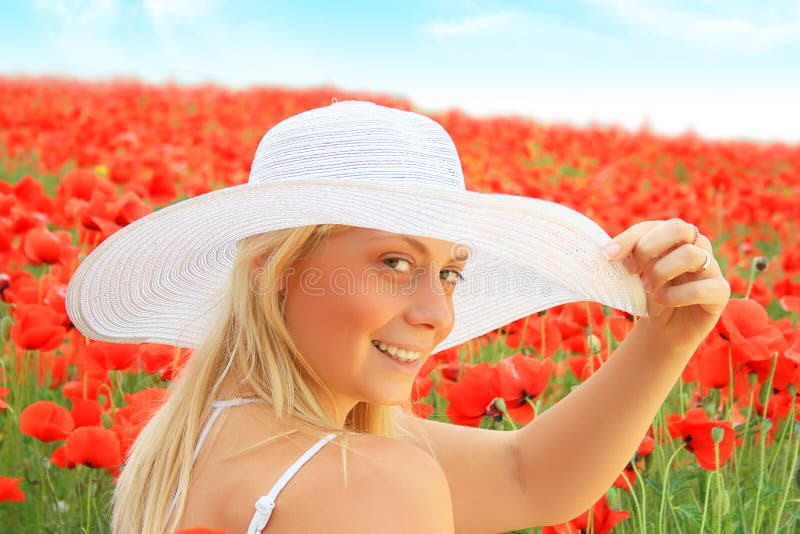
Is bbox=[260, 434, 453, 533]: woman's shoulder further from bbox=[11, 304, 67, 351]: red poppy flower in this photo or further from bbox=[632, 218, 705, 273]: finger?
bbox=[11, 304, 67, 351]: red poppy flower

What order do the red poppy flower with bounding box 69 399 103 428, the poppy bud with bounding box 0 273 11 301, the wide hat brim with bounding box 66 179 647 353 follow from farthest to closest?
the poppy bud with bounding box 0 273 11 301 → the red poppy flower with bounding box 69 399 103 428 → the wide hat brim with bounding box 66 179 647 353

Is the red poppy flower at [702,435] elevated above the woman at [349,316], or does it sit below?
below

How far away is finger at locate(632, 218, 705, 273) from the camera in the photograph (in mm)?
1275

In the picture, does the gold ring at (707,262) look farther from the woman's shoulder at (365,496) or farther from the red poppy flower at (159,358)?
the red poppy flower at (159,358)

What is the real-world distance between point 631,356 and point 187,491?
2.10 ft

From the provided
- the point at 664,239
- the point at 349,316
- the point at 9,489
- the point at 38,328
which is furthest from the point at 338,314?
the point at 38,328

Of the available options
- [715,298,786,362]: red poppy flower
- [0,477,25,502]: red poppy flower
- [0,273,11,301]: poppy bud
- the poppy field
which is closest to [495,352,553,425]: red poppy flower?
the poppy field

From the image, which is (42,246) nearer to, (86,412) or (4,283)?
(4,283)

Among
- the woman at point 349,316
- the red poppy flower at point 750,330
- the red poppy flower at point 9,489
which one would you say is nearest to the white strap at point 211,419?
the woman at point 349,316

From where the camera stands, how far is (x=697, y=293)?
130 cm

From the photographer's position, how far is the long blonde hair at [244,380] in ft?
4.16

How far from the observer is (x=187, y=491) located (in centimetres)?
125

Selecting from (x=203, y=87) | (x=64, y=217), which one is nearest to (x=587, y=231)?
(x=64, y=217)

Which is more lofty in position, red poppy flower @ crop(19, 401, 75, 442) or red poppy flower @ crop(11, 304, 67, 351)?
red poppy flower @ crop(11, 304, 67, 351)
